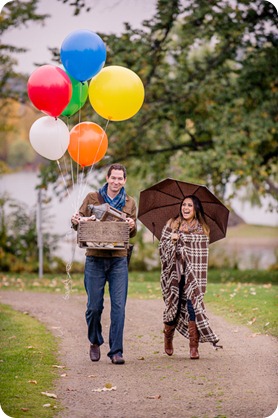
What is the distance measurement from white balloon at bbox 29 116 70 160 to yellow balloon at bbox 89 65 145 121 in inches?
16.7

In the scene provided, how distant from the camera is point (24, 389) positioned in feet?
21.0

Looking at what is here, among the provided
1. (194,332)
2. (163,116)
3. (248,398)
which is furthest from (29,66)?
(248,398)

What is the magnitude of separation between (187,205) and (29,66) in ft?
38.1

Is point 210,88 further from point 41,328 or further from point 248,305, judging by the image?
point 41,328

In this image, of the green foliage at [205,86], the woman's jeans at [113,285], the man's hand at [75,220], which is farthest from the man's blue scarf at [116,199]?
the green foliage at [205,86]

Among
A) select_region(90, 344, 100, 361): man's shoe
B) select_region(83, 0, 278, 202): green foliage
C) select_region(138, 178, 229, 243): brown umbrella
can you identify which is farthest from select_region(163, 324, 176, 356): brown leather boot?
select_region(83, 0, 278, 202): green foliage

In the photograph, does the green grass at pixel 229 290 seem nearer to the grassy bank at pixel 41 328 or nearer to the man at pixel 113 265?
the grassy bank at pixel 41 328

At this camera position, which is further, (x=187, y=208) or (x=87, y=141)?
(x=87, y=141)

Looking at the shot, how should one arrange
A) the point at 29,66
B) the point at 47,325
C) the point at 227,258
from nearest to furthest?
the point at 47,325
the point at 29,66
the point at 227,258

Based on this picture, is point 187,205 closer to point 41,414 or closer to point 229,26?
point 41,414

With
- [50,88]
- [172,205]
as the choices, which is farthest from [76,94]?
[172,205]

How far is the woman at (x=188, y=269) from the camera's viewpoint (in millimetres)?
7348

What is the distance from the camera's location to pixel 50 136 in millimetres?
7625

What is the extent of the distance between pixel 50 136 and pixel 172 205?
139cm
